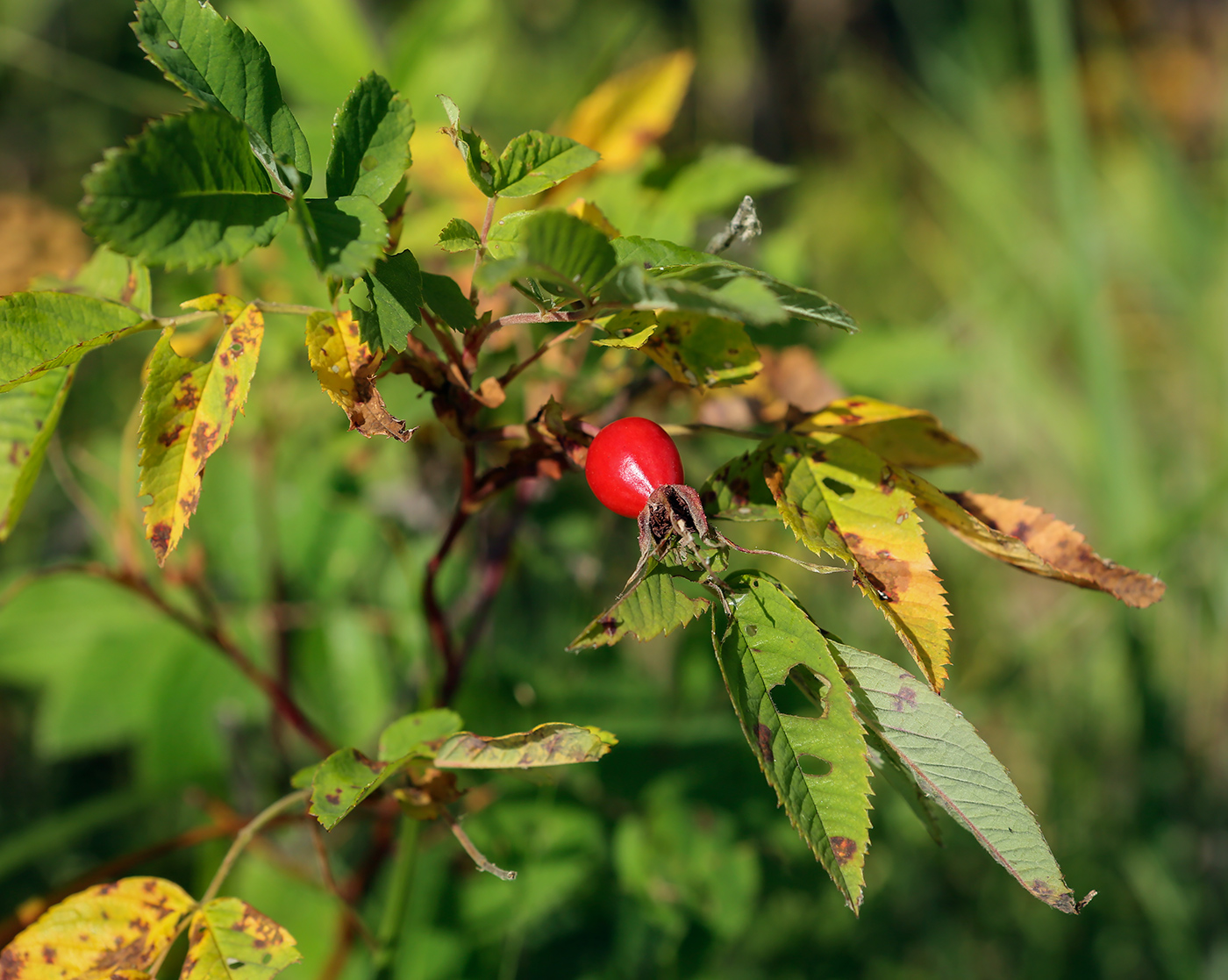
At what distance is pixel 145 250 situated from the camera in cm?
51

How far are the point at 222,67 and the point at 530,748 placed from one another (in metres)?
0.54

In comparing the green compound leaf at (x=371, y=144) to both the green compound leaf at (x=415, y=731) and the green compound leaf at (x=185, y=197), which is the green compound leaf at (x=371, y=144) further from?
the green compound leaf at (x=415, y=731)

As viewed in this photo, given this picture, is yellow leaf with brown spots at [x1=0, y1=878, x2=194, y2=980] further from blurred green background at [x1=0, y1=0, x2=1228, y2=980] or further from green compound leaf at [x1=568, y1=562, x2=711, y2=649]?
green compound leaf at [x1=568, y1=562, x2=711, y2=649]

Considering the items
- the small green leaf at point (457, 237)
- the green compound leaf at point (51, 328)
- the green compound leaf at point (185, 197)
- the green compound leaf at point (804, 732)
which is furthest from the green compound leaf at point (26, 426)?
the green compound leaf at point (804, 732)

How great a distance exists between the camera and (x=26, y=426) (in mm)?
719

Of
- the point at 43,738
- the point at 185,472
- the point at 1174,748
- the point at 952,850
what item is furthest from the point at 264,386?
the point at 1174,748

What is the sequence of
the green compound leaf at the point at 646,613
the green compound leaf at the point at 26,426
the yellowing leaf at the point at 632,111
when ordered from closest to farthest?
the green compound leaf at the point at 646,613
the green compound leaf at the point at 26,426
the yellowing leaf at the point at 632,111

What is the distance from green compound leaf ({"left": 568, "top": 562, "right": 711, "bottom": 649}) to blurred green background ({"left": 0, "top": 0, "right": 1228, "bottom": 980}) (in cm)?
48

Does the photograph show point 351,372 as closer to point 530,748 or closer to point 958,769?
point 530,748

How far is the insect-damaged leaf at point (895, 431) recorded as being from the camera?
750mm

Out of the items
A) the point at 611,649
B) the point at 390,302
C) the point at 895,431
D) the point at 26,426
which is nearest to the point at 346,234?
the point at 390,302

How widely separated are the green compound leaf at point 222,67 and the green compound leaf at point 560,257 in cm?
20

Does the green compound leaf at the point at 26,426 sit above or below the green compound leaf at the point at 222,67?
below

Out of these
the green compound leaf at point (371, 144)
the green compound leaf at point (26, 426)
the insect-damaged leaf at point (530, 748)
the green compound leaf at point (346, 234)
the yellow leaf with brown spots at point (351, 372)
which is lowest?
the insect-damaged leaf at point (530, 748)
